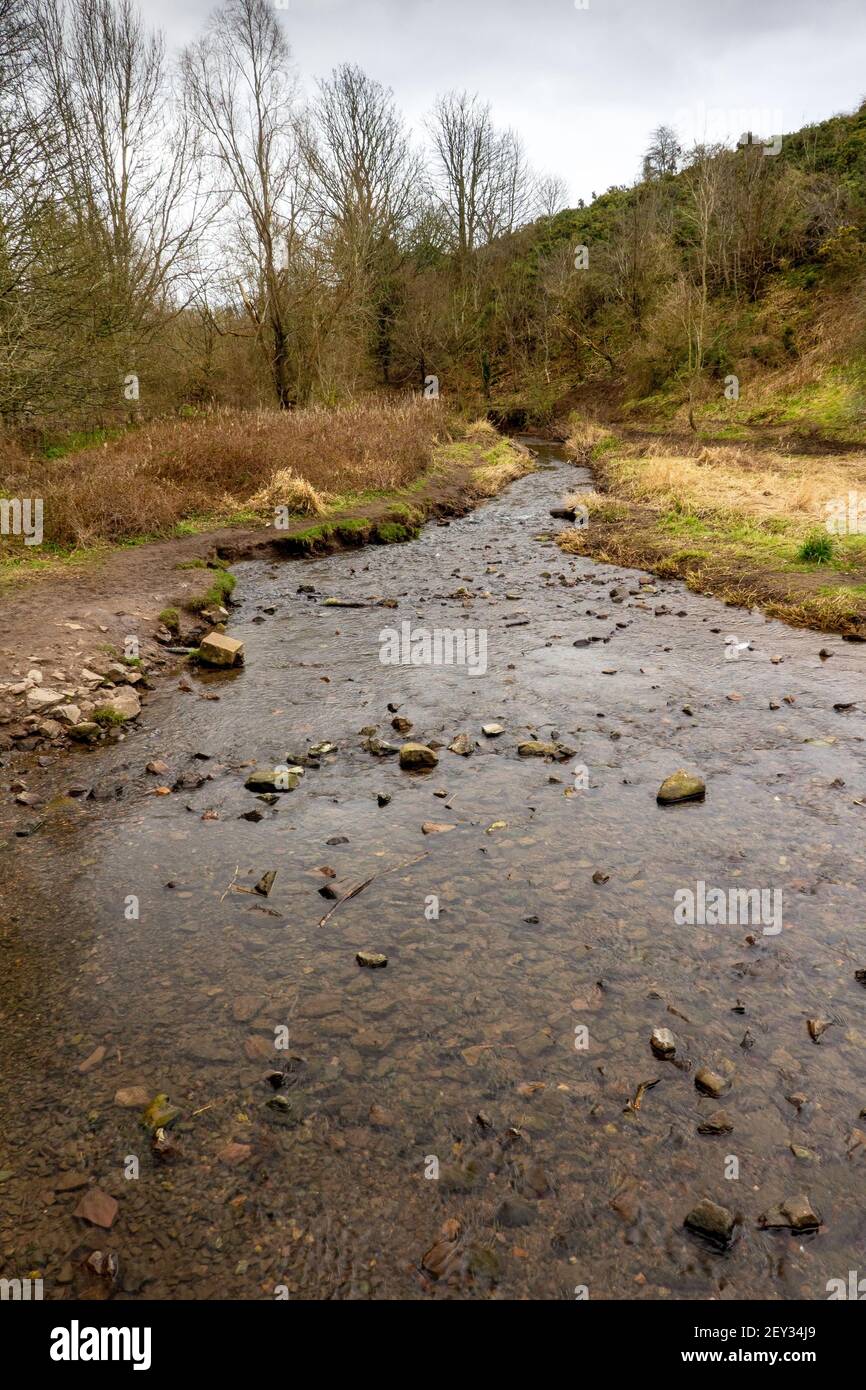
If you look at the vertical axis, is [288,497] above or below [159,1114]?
above

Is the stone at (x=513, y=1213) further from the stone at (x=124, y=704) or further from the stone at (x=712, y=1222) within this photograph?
the stone at (x=124, y=704)

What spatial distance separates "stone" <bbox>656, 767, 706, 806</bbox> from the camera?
204 inches

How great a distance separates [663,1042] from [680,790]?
91.3 inches

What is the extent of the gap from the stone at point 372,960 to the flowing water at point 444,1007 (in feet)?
0.13

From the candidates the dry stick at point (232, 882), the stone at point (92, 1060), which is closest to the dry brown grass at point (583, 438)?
the dry stick at point (232, 882)

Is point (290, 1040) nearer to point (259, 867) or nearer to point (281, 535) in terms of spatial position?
point (259, 867)

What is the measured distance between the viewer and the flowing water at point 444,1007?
2443 mm

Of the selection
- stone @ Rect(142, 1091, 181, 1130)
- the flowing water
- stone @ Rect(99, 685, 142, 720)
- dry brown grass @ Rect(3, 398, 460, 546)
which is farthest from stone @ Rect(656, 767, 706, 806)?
dry brown grass @ Rect(3, 398, 460, 546)

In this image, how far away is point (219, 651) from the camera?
7934 mm

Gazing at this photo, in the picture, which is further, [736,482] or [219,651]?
[736,482]

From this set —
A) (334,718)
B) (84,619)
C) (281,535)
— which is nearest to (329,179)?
(281,535)

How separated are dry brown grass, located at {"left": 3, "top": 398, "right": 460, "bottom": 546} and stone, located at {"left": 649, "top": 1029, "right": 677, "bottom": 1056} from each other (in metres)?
10.6

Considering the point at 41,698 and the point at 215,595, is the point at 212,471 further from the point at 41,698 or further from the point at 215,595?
the point at 41,698

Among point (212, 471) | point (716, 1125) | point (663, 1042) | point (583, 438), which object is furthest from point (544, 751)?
point (583, 438)
